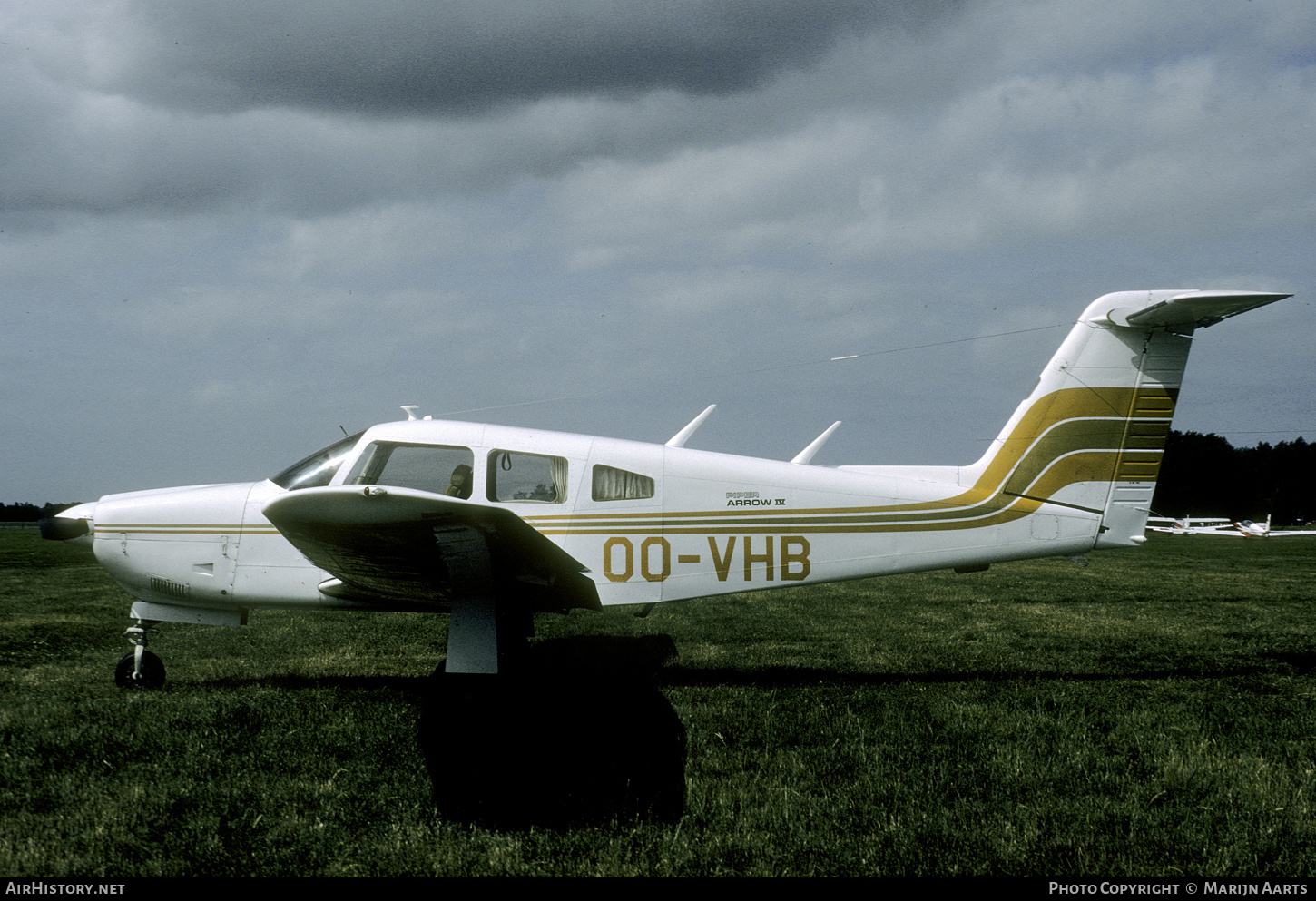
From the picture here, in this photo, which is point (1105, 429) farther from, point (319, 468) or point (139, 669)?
point (139, 669)

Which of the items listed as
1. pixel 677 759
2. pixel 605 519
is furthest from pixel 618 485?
pixel 677 759

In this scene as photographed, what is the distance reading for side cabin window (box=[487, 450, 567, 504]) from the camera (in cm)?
625

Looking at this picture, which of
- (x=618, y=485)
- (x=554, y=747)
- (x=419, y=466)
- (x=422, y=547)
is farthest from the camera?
(x=618, y=485)

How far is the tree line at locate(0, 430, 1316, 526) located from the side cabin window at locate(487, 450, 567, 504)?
8503cm

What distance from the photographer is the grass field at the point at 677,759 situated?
360 centimetres

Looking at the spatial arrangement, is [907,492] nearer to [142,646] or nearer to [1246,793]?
[1246,793]

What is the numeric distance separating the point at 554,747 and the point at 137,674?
3724 mm

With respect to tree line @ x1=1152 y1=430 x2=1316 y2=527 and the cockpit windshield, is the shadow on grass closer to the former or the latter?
the cockpit windshield

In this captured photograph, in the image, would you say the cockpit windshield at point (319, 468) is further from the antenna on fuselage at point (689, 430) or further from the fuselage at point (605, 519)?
the antenna on fuselage at point (689, 430)

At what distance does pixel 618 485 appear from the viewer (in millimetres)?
6383

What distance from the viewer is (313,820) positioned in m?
3.89

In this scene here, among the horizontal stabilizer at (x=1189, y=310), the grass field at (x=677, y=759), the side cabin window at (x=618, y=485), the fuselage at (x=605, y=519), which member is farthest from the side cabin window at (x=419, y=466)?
the horizontal stabilizer at (x=1189, y=310)

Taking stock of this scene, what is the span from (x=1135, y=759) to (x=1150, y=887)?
1.64m

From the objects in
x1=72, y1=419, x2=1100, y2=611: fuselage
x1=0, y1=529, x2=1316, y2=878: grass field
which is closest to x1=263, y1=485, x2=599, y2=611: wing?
x1=72, y1=419, x2=1100, y2=611: fuselage
